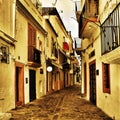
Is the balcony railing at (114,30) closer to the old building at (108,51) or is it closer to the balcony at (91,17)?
the old building at (108,51)

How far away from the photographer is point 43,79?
2330 centimetres

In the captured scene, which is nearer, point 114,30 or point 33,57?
point 114,30

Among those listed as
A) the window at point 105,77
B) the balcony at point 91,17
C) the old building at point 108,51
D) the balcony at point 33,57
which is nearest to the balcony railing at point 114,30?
the old building at point 108,51

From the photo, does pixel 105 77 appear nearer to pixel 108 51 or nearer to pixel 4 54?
pixel 108 51

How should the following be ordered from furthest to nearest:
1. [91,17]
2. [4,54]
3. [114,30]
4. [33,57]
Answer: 1. [33,57]
2. [91,17]
3. [4,54]
4. [114,30]

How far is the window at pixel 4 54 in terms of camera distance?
11766 mm

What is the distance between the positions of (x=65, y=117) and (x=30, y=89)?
7308 millimetres

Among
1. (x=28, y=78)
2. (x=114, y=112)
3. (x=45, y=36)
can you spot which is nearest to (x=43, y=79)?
(x=45, y=36)

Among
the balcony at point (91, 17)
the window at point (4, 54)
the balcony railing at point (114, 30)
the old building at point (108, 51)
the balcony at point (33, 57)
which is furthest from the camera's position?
the balcony at point (33, 57)

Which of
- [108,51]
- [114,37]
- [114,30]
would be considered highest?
[114,30]

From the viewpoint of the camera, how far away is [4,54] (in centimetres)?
1221

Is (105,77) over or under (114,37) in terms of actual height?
under

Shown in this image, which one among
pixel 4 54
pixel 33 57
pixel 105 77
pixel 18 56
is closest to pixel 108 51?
pixel 105 77

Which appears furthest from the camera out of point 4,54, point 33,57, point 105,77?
point 33,57
